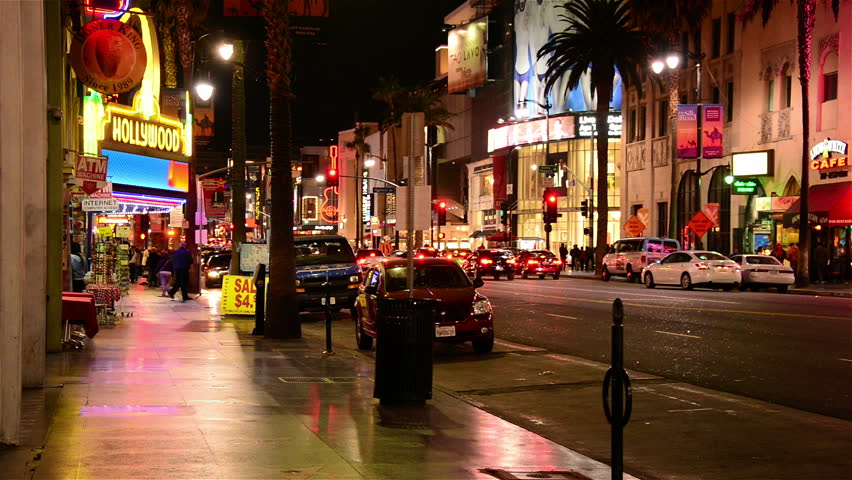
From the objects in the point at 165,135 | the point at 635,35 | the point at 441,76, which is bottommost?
the point at 165,135

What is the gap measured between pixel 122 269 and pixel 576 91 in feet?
213

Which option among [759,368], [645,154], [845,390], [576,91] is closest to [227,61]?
[759,368]

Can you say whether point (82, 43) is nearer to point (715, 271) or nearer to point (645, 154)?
point (715, 271)

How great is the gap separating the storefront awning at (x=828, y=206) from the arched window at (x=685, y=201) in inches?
498

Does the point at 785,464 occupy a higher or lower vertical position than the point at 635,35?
lower

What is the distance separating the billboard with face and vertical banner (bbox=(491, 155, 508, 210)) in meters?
6.29

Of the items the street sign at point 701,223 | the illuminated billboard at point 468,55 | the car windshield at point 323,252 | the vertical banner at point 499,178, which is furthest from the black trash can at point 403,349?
the illuminated billboard at point 468,55

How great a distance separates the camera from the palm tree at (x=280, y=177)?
21188mm

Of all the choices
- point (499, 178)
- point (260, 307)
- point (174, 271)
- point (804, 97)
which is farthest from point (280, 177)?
point (499, 178)

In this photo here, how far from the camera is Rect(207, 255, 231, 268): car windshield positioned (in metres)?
46.5

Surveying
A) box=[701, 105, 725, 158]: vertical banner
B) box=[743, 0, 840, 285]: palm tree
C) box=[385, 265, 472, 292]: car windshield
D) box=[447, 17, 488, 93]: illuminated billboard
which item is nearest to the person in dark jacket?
box=[385, 265, 472, 292]: car windshield

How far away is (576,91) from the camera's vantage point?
8788cm

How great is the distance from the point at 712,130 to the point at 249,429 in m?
43.0

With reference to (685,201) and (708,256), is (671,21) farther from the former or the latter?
(708,256)
